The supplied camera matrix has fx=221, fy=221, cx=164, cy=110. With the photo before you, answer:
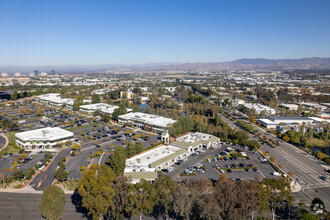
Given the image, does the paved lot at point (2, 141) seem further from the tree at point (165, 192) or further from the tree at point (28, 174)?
the tree at point (165, 192)

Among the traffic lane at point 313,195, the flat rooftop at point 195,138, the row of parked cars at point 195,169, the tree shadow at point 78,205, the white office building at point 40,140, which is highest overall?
the white office building at point 40,140

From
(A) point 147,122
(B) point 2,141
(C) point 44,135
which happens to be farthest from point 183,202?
(B) point 2,141

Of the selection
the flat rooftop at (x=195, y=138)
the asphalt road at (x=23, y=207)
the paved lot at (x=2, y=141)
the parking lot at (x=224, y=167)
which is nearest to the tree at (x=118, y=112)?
the flat rooftop at (x=195, y=138)

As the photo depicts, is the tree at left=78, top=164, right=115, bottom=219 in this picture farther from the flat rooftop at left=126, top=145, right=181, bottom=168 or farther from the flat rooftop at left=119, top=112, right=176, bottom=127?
the flat rooftop at left=119, top=112, right=176, bottom=127

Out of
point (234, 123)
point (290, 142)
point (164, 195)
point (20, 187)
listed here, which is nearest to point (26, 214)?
point (20, 187)

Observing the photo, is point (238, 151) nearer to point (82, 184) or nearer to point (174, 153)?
Result: point (174, 153)

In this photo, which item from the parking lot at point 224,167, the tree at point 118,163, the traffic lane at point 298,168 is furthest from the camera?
the parking lot at point 224,167
